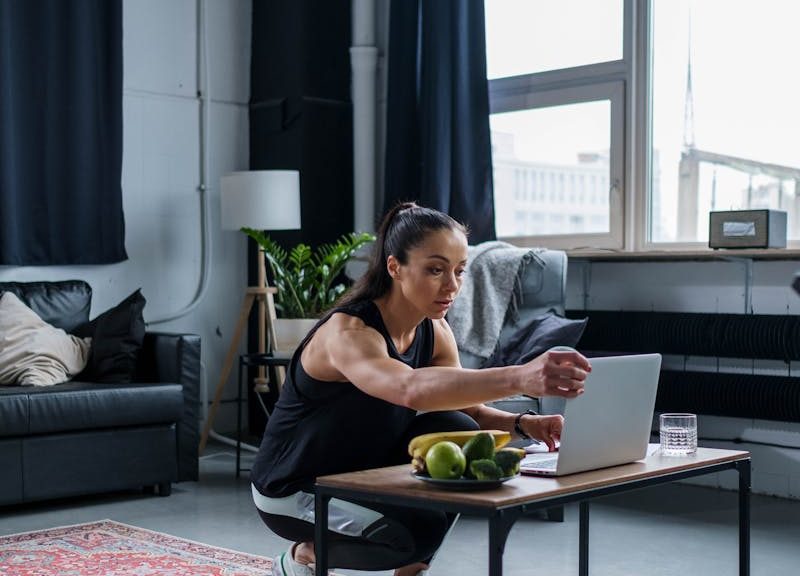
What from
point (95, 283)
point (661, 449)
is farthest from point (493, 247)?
point (661, 449)

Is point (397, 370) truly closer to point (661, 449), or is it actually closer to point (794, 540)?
point (661, 449)

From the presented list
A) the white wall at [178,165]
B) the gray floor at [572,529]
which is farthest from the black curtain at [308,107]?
the gray floor at [572,529]

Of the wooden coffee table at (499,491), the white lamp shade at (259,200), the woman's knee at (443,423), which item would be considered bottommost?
the wooden coffee table at (499,491)

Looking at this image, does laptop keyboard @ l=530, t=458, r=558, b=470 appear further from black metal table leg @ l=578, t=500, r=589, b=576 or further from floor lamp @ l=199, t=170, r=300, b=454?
floor lamp @ l=199, t=170, r=300, b=454

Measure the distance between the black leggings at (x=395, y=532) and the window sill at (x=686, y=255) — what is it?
2.30m

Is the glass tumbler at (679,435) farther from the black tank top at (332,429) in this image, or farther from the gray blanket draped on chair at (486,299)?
the gray blanket draped on chair at (486,299)

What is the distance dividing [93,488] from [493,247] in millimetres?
1858

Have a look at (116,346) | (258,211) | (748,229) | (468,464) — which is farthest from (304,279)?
(468,464)

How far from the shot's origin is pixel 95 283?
18.4ft

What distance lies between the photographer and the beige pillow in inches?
177

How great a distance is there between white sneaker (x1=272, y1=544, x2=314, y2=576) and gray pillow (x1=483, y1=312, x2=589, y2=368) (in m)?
1.95

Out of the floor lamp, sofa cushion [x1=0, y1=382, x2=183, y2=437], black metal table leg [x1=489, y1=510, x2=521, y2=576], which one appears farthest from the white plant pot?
black metal table leg [x1=489, y1=510, x2=521, y2=576]

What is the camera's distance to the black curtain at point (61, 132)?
5.20 m

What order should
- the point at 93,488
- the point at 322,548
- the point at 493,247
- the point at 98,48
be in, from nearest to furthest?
the point at 322,548
the point at 93,488
the point at 493,247
the point at 98,48
